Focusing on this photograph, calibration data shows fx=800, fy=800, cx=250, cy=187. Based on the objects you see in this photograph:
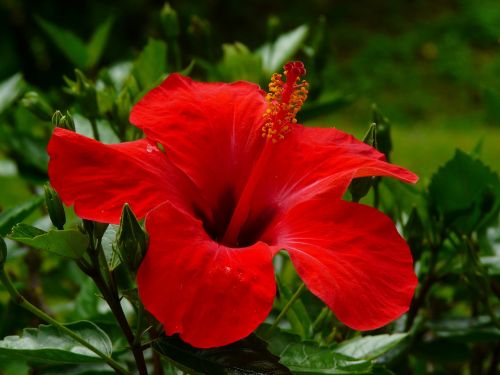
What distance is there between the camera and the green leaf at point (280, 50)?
75.6 inches

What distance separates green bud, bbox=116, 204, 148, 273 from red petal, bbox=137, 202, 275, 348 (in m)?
0.01

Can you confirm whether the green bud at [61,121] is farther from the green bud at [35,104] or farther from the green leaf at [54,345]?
the green bud at [35,104]

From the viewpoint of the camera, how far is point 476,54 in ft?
25.8

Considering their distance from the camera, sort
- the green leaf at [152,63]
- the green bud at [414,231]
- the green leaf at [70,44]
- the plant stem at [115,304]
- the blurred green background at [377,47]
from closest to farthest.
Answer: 1. the plant stem at [115,304]
2. the green bud at [414,231]
3. the green leaf at [152,63]
4. the green leaf at [70,44]
5. the blurred green background at [377,47]

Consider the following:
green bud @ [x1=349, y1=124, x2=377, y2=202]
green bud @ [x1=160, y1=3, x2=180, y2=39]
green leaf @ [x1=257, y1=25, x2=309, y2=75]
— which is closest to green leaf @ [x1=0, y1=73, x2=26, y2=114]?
green bud @ [x1=160, y1=3, x2=180, y2=39]

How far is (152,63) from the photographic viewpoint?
1.55 metres

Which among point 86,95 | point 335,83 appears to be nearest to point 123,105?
point 86,95

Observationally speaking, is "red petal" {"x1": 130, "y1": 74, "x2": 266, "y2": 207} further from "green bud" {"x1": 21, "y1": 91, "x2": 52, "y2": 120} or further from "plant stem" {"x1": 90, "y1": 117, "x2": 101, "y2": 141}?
"green bud" {"x1": 21, "y1": 91, "x2": 52, "y2": 120}

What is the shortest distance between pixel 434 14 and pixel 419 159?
3821mm

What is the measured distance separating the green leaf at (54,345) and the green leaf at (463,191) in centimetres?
63

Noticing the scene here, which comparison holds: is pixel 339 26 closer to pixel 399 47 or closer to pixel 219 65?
pixel 399 47

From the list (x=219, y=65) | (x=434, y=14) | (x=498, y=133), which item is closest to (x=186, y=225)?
(x=219, y=65)

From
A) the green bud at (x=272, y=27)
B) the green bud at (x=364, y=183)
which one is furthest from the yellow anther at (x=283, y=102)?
the green bud at (x=272, y=27)

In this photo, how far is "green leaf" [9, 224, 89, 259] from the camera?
2.85 ft
